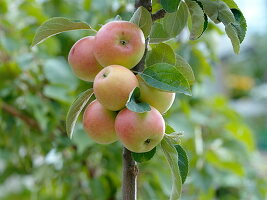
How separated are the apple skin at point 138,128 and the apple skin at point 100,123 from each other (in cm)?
2

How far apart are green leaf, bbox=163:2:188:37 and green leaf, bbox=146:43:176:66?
4 centimetres

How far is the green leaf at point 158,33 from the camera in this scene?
1.77 ft

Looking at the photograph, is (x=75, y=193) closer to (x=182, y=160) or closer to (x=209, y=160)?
(x=209, y=160)

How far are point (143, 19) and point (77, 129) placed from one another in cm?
64

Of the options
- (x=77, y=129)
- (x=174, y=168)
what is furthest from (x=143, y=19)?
(x=77, y=129)

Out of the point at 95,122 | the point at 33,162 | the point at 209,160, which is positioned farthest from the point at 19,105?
the point at 95,122

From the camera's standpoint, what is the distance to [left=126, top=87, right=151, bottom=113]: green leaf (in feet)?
1.43

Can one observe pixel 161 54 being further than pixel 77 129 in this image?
No

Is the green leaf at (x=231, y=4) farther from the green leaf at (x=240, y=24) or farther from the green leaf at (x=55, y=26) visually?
the green leaf at (x=55, y=26)

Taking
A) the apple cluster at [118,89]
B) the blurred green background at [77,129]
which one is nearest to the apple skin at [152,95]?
the apple cluster at [118,89]

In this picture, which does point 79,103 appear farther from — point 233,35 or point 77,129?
point 77,129

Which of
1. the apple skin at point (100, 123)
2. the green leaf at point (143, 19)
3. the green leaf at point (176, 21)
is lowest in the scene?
the apple skin at point (100, 123)

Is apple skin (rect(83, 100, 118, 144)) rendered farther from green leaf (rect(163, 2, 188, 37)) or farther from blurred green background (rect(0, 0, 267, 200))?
blurred green background (rect(0, 0, 267, 200))

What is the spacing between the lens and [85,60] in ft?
1.61
